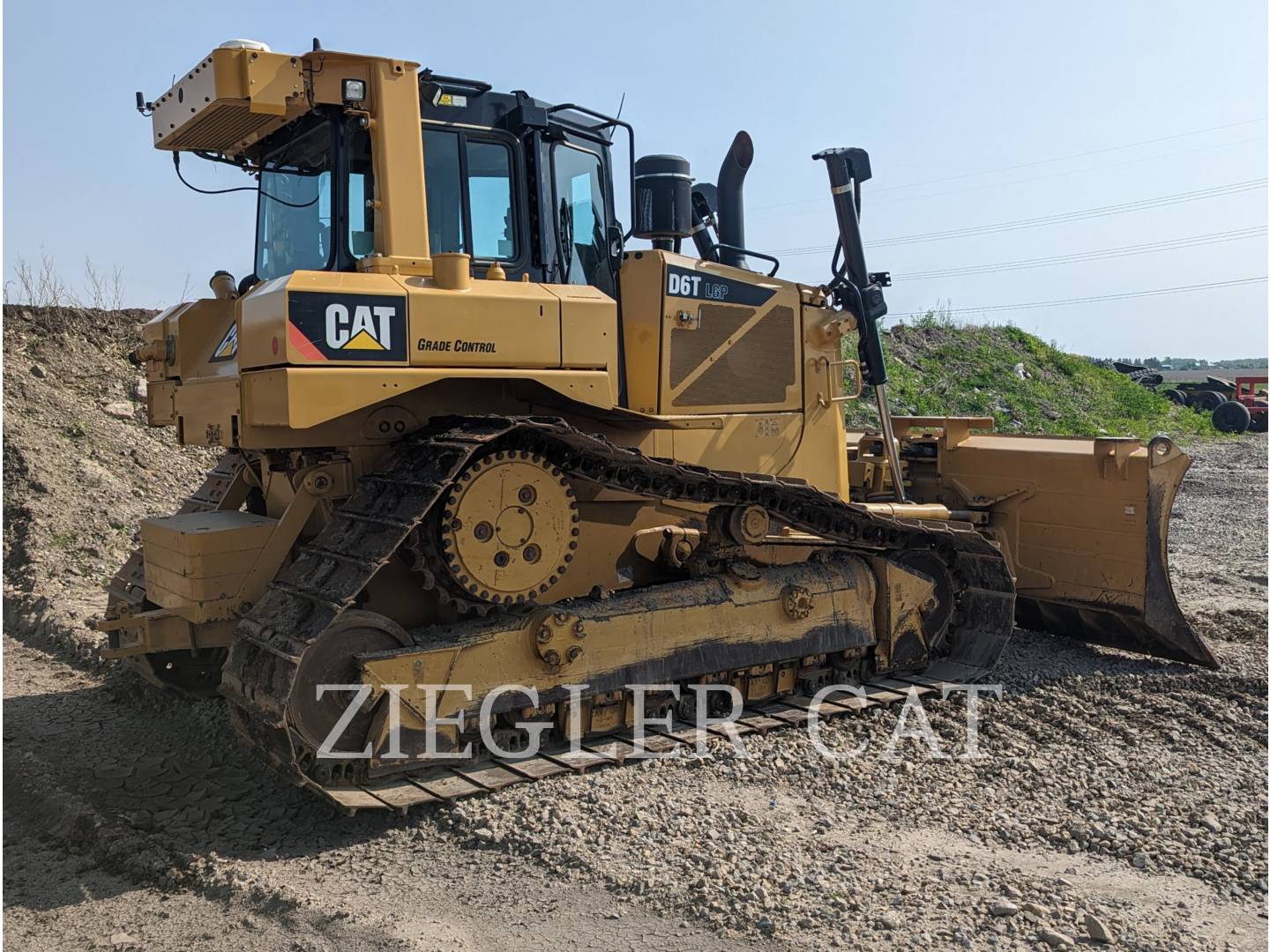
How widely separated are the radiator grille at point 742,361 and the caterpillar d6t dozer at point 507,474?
22mm

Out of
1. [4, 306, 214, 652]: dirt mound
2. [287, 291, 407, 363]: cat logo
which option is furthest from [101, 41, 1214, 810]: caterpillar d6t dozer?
[4, 306, 214, 652]: dirt mound

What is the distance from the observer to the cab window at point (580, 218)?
5984 millimetres

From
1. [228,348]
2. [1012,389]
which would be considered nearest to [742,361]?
[228,348]

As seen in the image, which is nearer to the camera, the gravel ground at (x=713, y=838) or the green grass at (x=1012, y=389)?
the gravel ground at (x=713, y=838)

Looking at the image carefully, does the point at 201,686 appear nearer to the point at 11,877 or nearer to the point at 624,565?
the point at 11,877

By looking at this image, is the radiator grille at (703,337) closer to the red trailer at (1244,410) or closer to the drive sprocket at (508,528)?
the drive sprocket at (508,528)

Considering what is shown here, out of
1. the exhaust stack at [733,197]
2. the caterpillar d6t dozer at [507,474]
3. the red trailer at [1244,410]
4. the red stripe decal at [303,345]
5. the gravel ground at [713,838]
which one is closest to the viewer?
the gravel ground at [713,838]

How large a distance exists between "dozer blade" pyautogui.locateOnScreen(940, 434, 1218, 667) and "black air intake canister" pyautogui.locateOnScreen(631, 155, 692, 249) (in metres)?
3.10

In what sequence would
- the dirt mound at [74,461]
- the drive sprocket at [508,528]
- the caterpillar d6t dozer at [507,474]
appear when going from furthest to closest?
1. the dirt mound at [74,461]
2. the drive sprocket at [508,528]
3. the caterpillar d6t dozer at [507,474]

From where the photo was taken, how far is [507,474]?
16.7ft

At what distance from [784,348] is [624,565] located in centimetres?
181

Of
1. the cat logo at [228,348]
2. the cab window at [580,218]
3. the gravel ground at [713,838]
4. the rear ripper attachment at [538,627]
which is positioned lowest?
the gravel ground at [713,838]

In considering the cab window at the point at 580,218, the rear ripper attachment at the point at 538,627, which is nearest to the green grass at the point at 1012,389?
the rear ripper attachment at the point at 538,627

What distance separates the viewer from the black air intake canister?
20.6 feet
